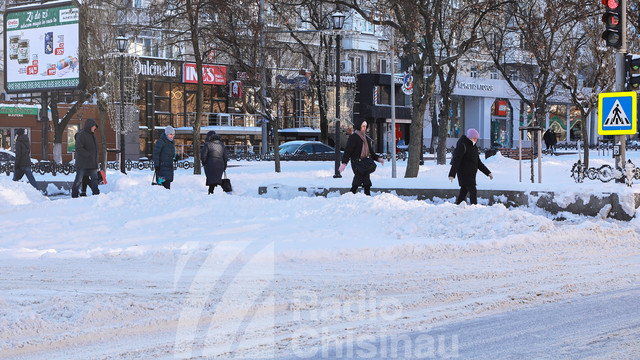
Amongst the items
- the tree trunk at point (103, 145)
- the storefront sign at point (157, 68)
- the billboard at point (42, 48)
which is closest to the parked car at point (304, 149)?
the tree trunk at point (103, 145)

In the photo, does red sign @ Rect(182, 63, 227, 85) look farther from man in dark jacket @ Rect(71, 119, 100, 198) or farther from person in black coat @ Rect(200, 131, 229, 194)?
person in black coat @ Rect(200, 131, 229, 194)

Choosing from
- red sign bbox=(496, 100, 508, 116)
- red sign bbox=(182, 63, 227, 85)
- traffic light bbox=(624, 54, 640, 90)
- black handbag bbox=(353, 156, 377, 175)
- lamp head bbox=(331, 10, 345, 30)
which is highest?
red sign bbox=(182, 63, 227, 85)

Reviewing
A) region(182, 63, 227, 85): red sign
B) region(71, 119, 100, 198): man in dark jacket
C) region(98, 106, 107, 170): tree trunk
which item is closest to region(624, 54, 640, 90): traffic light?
region(71, 119, 100, 198): man in dark jacket

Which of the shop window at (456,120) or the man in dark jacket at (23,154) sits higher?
the shop window at (456,120)

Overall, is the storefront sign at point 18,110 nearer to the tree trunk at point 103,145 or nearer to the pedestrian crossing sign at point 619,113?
the tree trunk at point 103,145

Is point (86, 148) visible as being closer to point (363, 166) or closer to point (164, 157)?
point (164, 157)

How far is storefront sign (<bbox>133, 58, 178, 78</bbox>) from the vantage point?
4825 cm

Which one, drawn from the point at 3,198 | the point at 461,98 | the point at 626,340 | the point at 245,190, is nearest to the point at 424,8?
the point at 245,190

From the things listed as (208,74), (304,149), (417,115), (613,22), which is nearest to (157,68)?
(208,74)

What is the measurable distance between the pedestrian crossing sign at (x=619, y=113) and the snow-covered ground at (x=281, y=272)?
147 cm

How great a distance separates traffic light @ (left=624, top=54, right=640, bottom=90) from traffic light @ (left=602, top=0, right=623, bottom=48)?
30.3 inches

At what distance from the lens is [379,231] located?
11484 millimetres

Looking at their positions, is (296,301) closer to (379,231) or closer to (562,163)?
(379,231)

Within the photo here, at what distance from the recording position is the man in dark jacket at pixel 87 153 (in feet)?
58.7
